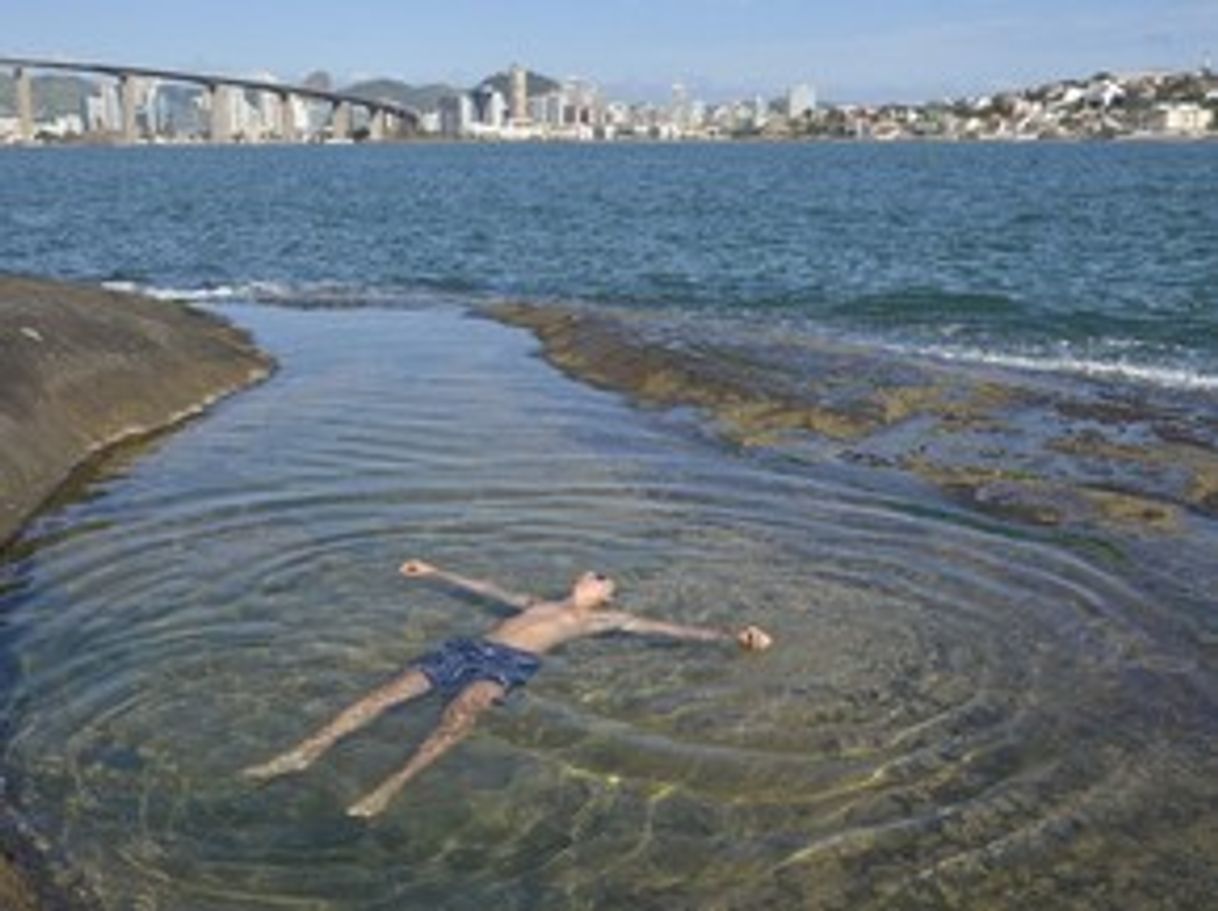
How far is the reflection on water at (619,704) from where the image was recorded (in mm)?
7766

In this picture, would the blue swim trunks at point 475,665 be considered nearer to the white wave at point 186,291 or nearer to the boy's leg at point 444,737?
the boy's leg at point 444,737

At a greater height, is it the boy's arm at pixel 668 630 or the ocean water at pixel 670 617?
the boy's arm at pixel 668 630

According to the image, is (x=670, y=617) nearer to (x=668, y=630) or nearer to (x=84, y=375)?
(x=668, y=630)

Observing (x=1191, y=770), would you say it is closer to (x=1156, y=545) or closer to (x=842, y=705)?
(x=842, y=705)

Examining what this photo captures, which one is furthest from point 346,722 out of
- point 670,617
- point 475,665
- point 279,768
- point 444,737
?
point 670,617

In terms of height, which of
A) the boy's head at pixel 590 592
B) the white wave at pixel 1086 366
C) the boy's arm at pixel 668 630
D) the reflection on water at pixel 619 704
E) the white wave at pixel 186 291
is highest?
the boy's head at pixel 590 592

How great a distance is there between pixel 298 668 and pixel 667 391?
11600 millimetres

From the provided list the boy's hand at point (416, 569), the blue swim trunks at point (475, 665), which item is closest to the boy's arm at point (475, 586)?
the boy's hand at point (416, 569)

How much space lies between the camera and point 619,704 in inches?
387

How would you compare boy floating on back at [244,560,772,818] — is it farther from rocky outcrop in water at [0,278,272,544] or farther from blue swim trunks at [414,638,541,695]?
rocky outcrop in water at [0,278,272,544]

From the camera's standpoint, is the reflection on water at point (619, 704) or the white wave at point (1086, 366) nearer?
the reflection on water at point (619, 704)

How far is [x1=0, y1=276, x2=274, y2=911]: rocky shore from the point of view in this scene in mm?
15594

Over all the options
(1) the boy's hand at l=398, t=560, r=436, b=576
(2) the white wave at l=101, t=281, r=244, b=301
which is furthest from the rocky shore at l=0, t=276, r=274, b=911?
(2) the white wave at l=101, t=281, r=244, b=301

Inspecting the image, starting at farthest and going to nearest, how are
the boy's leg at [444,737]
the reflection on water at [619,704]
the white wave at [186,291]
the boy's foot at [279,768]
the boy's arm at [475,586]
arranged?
1. the white wave at [186,291]
2. the boy's arm at [475,586]
3. the boy's foot at [279,768]
4. the boy's leg at [444,737]
5. the reflection on water at [619,704]
